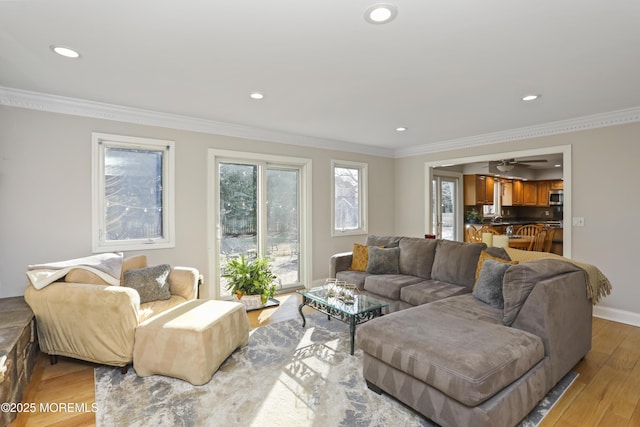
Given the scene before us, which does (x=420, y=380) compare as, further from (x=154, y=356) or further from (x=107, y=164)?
(x=107, y=164)

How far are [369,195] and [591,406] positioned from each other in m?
4.26

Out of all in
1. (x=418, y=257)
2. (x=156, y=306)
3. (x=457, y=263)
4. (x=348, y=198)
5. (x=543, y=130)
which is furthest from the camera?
(x=348, y=198)

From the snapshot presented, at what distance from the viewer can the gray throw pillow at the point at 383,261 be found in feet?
13.8

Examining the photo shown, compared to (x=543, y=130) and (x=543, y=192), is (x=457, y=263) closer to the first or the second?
(x=543, y=130)

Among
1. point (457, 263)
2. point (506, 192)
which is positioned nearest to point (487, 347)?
point (457, 263)

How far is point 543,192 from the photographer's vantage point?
359 inches

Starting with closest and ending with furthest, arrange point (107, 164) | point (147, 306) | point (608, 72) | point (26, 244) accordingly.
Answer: point (608, 72) → point (147, 306) → point (26, 244) → point (107, 164)

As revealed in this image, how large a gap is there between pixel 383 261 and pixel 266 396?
238 centimetres

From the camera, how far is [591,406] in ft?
7.18

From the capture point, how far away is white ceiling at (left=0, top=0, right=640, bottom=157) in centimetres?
190

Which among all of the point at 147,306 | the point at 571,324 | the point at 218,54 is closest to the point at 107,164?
the point at 147,306

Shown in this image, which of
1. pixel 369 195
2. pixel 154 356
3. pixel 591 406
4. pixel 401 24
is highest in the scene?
pixel 401 24

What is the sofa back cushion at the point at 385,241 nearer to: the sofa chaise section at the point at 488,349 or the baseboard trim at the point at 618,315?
the sofa chaise section at the point at 488,349

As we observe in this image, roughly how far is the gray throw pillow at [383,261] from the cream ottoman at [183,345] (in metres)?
2.14
